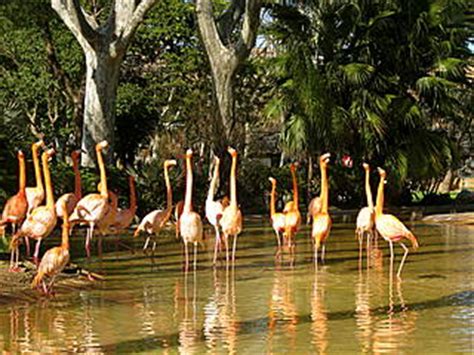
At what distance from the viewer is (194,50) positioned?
34.4 metres

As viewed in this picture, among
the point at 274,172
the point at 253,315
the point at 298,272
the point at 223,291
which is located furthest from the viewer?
the point at 274,172

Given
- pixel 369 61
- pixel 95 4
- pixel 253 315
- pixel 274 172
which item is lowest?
pixel 253 315

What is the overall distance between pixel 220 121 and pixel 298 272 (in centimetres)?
993

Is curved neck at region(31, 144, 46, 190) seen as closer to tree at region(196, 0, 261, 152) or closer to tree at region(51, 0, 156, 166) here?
tree at region(51, 0, 156, 166)

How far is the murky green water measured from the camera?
24.5 ft

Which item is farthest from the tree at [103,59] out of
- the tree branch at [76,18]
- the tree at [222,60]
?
the tree at [222,60]

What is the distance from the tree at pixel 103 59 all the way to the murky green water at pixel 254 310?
24.2 feet

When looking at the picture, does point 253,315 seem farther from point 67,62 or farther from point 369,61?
point 67,62

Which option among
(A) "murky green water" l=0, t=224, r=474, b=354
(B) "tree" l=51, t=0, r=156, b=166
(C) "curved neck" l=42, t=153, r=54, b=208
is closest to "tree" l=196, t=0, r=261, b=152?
(B) "tree" l=51, t=0, r=156, b=166

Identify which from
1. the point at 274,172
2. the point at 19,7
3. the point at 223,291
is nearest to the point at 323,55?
the point at 274,172

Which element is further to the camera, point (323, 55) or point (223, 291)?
point (323, 55)

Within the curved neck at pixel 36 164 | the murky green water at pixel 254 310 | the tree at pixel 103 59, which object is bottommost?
the murky green water at pixel 254 310

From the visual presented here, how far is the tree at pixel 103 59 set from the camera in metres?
20.1

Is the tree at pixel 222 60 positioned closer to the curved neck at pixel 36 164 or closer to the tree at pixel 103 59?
the tree at pixel 103 59
